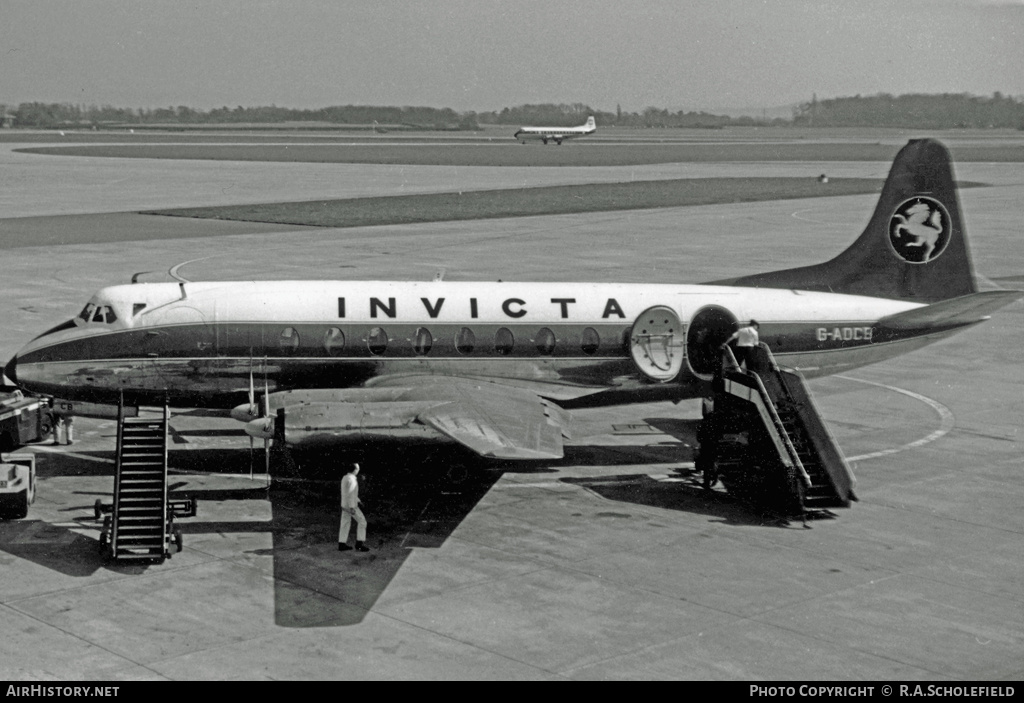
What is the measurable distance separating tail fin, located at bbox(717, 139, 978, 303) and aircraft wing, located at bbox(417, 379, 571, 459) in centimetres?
901

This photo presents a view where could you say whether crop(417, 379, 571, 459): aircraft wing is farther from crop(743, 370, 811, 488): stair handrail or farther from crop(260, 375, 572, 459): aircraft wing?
crop(743, 370, 811, 488): stair handrail

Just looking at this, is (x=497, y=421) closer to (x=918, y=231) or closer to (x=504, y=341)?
(x=504, y=341)

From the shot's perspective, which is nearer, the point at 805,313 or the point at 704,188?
the point at 805,313

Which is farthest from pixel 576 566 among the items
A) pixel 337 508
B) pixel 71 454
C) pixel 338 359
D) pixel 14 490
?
pixel 71 454

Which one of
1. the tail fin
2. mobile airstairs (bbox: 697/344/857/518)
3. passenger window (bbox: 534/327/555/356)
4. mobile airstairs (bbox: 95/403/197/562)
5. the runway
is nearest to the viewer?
the runway

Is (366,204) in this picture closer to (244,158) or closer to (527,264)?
(527,264)

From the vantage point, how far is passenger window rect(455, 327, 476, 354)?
3206 cm

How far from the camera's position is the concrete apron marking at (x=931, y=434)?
111 ft

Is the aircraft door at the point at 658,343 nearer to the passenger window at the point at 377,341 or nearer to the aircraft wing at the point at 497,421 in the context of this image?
the aircraft wing at the point at 497,421

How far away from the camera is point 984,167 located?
156 m

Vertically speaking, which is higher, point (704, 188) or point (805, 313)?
point (704, 188)

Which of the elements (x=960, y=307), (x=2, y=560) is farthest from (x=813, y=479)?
(x=2, y=560)

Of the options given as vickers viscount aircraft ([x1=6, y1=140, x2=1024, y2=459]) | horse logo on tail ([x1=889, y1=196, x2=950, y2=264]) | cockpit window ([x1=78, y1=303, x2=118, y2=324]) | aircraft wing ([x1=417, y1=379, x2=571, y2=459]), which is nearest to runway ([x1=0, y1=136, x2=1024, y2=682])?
aircraft wing ([x1=417, y1=379, x2=571, y2=459])

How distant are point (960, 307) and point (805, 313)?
4.03m
